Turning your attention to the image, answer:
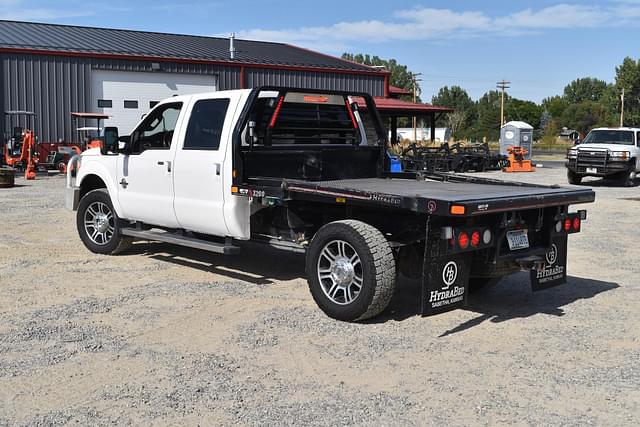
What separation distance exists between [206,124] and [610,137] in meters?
19.5

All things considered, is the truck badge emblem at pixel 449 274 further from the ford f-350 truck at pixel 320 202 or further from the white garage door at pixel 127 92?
the white garage door at pixel 127 92

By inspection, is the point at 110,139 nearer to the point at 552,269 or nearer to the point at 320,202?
the point at 320,202

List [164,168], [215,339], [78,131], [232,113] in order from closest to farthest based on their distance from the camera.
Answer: [215,339], [232,113], [164,168], [78,131]

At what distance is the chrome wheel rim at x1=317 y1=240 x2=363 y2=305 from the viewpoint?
6328 millimetres

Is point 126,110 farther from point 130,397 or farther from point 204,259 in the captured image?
point 130,397

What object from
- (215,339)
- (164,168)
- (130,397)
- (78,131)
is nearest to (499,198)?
(215,339)

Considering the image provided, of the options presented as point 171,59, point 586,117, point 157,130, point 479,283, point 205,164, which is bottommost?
point 479,283

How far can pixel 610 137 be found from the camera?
24.2 m

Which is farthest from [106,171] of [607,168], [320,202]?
[607,168]

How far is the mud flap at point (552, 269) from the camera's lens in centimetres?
688

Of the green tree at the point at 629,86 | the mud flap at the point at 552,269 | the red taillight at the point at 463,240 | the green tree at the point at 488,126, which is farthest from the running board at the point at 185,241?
the green tree at the point at 629,86

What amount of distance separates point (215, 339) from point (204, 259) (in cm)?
348

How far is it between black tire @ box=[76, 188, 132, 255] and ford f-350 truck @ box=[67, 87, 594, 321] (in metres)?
0.02

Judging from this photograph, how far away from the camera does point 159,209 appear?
27.7 feet
